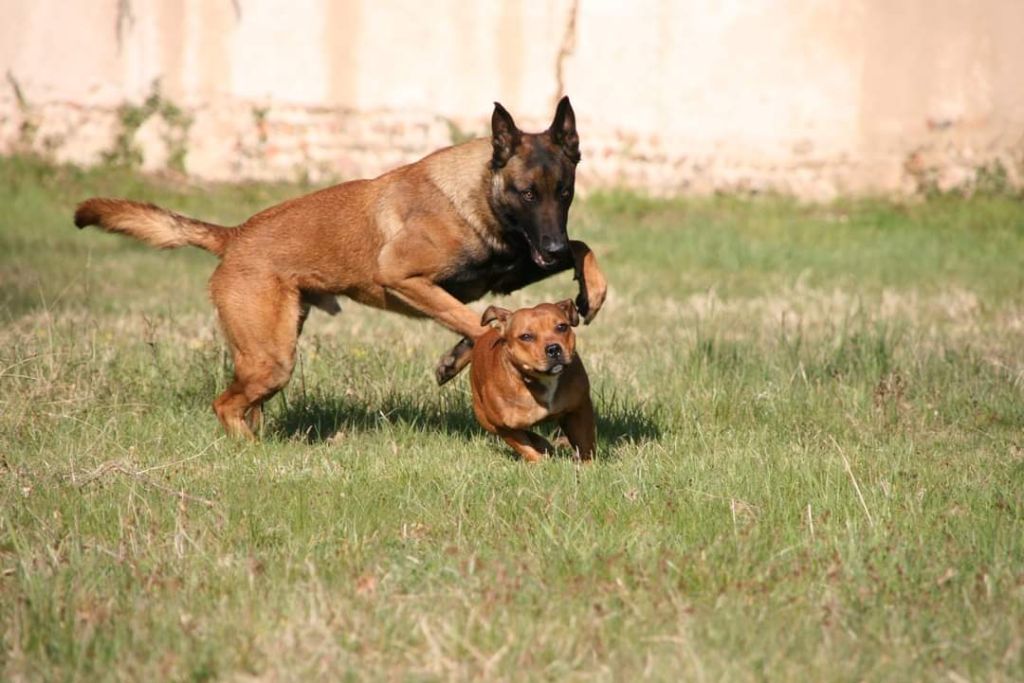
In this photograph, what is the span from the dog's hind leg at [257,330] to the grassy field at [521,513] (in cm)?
30

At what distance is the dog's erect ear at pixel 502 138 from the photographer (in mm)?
6527

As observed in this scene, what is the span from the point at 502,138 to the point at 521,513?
213 centimetres

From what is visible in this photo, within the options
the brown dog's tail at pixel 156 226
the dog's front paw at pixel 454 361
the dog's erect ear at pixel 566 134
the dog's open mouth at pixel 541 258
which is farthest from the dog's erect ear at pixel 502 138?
the brown dog's tail at pixel 156 226

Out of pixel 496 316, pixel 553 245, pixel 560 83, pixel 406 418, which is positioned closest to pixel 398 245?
pixel 496 316

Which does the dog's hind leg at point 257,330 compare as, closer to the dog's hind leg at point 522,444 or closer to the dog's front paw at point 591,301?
the dog's hind leg at point 522,444

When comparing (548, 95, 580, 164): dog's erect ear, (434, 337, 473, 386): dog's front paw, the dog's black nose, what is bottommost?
(434, 337, 473, 386): dog's front paw

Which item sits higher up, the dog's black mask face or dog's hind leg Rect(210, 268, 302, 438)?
the dog's black mask face

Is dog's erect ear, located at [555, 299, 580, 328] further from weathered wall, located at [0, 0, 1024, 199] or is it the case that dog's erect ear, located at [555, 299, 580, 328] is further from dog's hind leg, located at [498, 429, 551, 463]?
weathered wall, located at [0, 0, 1024, 199]

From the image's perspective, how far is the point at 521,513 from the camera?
17.2 ft

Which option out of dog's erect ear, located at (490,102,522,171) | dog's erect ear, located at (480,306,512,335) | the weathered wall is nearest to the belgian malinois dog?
dog's erect ear, located at (490,102,522,171)

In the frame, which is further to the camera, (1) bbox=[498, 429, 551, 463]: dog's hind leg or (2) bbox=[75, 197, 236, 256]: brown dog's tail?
(2) bbox=[75, 197, 236, 256]: brown dog's tail

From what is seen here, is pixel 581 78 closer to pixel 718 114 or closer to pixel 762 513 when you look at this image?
pixel 718 114

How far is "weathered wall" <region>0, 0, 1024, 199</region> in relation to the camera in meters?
16.5

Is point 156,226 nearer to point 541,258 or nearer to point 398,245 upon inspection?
point 398,245
